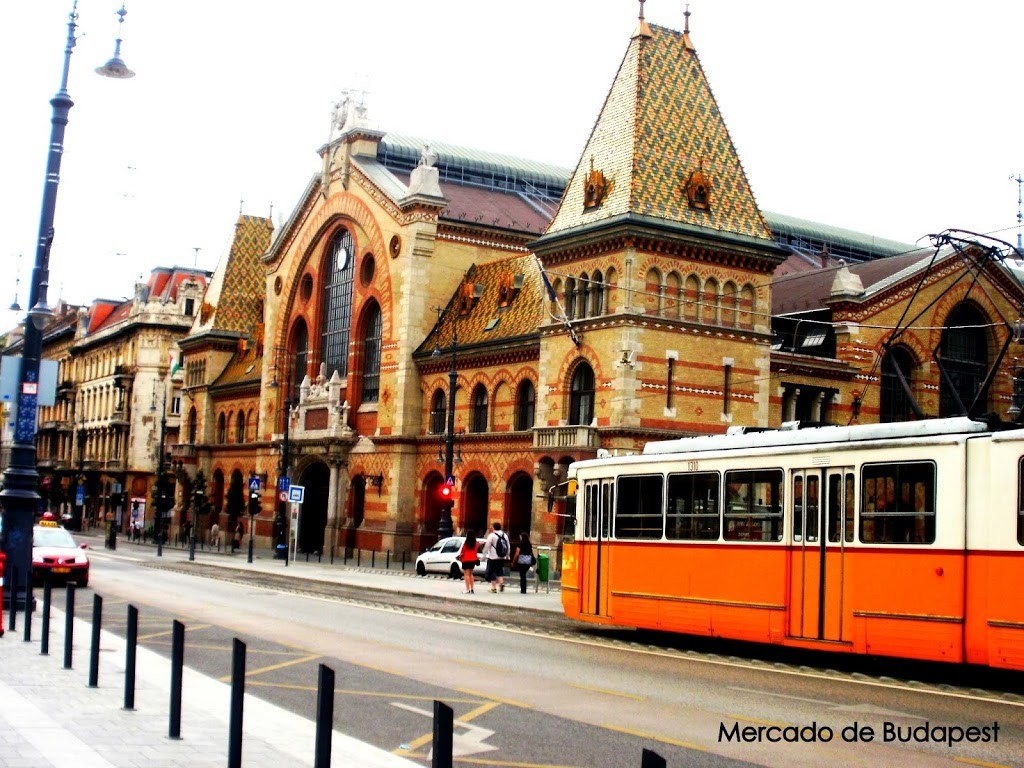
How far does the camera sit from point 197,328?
80.8 meters

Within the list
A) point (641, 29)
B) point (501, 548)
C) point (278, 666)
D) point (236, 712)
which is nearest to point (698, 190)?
point (641, 29)

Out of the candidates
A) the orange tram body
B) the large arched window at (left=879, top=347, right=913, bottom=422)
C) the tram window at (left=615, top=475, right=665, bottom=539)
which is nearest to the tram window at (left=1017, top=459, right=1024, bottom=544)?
the orange tram body

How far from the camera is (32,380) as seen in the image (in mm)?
21109

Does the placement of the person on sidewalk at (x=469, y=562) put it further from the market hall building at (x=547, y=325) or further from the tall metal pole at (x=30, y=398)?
the tall metal pole at (x=30, y=398)

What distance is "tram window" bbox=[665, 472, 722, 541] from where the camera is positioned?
20031 millimetres

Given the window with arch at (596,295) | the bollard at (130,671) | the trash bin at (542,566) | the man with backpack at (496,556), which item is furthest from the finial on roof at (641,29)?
the bollard at (130,671)

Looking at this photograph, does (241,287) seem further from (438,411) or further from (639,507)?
(639,507)

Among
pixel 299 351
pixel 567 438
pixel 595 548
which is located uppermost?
pixel 299 351

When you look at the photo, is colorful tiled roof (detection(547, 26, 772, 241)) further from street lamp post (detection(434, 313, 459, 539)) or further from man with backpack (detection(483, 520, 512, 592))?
man with backpack (detection(483, 520, 512, 592))

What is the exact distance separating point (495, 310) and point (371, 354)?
9.25 metres

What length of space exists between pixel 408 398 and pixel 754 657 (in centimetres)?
3682

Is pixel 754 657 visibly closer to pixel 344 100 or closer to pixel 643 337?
pixel 643 337

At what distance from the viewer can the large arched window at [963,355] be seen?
175 ft

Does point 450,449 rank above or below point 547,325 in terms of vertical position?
below
